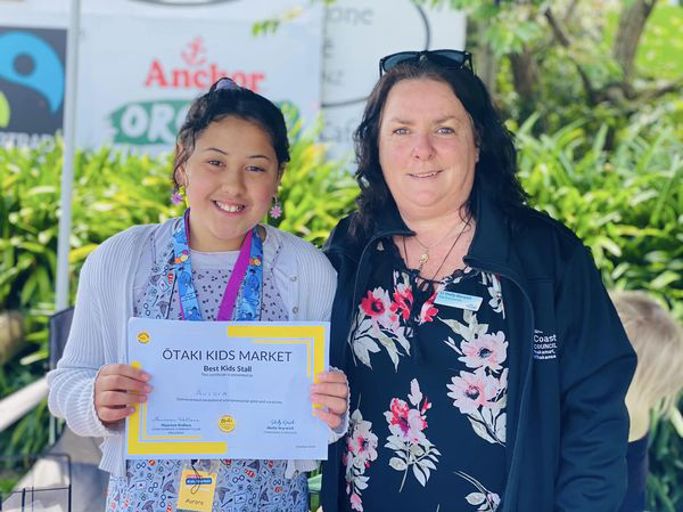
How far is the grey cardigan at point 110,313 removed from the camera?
236 centimetres

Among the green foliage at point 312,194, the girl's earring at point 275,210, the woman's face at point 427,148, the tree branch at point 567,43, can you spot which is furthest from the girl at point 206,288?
the tree branch at point 567,43

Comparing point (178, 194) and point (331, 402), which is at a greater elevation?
point (178, 194)

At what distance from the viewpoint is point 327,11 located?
29.3 feet

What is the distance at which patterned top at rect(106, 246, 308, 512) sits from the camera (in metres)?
2.36

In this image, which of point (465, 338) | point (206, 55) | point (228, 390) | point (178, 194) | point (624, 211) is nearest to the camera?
point (228, 390)

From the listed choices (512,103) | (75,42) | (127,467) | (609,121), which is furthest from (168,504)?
(512,103)

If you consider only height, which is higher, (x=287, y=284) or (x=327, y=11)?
(x=327, y=11)

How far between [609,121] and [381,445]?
7.98 meters

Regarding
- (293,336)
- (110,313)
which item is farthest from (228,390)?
A: (110,313)

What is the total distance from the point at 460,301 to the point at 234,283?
583 mm

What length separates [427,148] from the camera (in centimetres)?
252

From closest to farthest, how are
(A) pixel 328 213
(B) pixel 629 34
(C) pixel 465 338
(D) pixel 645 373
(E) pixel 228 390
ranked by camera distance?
(E) pixel 228 390, (C) pixel 465 338, (D) pixel 645 373, (A) pixel 328 213, (B) pixel 629 34

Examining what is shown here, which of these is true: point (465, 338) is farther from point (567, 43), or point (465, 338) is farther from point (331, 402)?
point (567, 43)

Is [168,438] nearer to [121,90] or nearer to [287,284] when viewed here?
[287,284]
